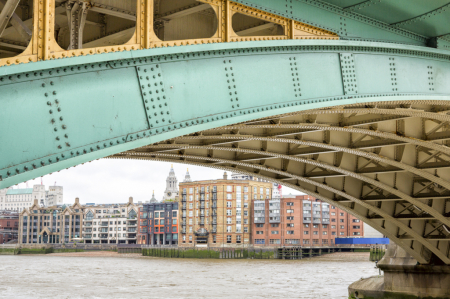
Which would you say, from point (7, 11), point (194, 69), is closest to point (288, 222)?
point (194, 69)

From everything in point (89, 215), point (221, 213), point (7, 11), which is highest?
point (7, 11)

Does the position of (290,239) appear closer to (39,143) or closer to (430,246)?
(430,246)

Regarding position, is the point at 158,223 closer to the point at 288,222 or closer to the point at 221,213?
the point at 221,213

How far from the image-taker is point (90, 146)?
6.77 m

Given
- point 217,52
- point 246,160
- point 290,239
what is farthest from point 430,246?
point 290,239

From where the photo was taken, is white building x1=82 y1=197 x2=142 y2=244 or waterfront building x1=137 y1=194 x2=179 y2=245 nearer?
waterfront building x1=137 y1=194 x2=179 y2=245

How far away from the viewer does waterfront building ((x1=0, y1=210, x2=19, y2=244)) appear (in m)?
169

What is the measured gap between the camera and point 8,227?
174m

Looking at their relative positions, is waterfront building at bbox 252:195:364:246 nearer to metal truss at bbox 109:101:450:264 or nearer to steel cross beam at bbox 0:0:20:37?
metal truss at bbox 109:101:450:264

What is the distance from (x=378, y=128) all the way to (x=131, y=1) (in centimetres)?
1178

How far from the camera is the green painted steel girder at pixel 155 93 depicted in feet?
20.4

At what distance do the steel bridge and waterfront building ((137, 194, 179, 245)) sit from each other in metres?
115

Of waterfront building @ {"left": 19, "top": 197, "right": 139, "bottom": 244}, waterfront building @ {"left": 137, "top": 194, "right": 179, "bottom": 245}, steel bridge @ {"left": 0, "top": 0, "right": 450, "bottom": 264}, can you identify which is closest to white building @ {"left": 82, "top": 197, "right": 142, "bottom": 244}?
waterfront building @ {"left": 19, "top": 197, "right": 139, "bottom": 244}

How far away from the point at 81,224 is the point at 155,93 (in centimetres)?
15190
